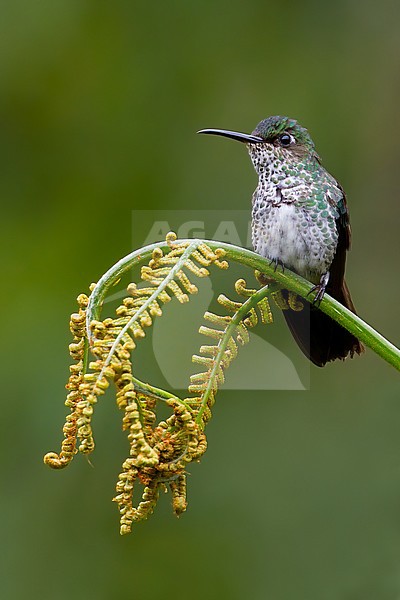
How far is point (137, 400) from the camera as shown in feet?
5.34

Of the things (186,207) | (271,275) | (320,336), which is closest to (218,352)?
(271,275)

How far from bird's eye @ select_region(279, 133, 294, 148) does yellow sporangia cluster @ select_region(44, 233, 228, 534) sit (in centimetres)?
131

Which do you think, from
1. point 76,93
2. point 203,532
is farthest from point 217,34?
point 203,532

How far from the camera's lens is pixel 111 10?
5070 mm

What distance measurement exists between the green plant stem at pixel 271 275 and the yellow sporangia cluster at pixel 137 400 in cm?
2

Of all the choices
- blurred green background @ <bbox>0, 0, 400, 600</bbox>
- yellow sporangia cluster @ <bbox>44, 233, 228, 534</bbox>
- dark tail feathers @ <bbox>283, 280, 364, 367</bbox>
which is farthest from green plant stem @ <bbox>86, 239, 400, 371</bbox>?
blurred green background @ <bbox>0, 0, 400, 600</bbox>

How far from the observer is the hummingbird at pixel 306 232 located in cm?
266

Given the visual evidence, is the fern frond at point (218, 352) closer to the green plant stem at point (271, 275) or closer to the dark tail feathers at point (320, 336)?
the green plant stem at point (271, 275)

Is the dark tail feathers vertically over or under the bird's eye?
under

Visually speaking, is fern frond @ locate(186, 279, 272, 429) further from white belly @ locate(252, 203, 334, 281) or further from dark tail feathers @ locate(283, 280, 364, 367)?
white belly @ locate(252, 203, 334, 281)

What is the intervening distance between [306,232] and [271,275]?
862mm

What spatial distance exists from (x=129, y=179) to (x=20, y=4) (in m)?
1.08

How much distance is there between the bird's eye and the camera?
3.00 metres

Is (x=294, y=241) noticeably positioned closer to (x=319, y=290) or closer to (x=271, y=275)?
(x=319, y=290)
